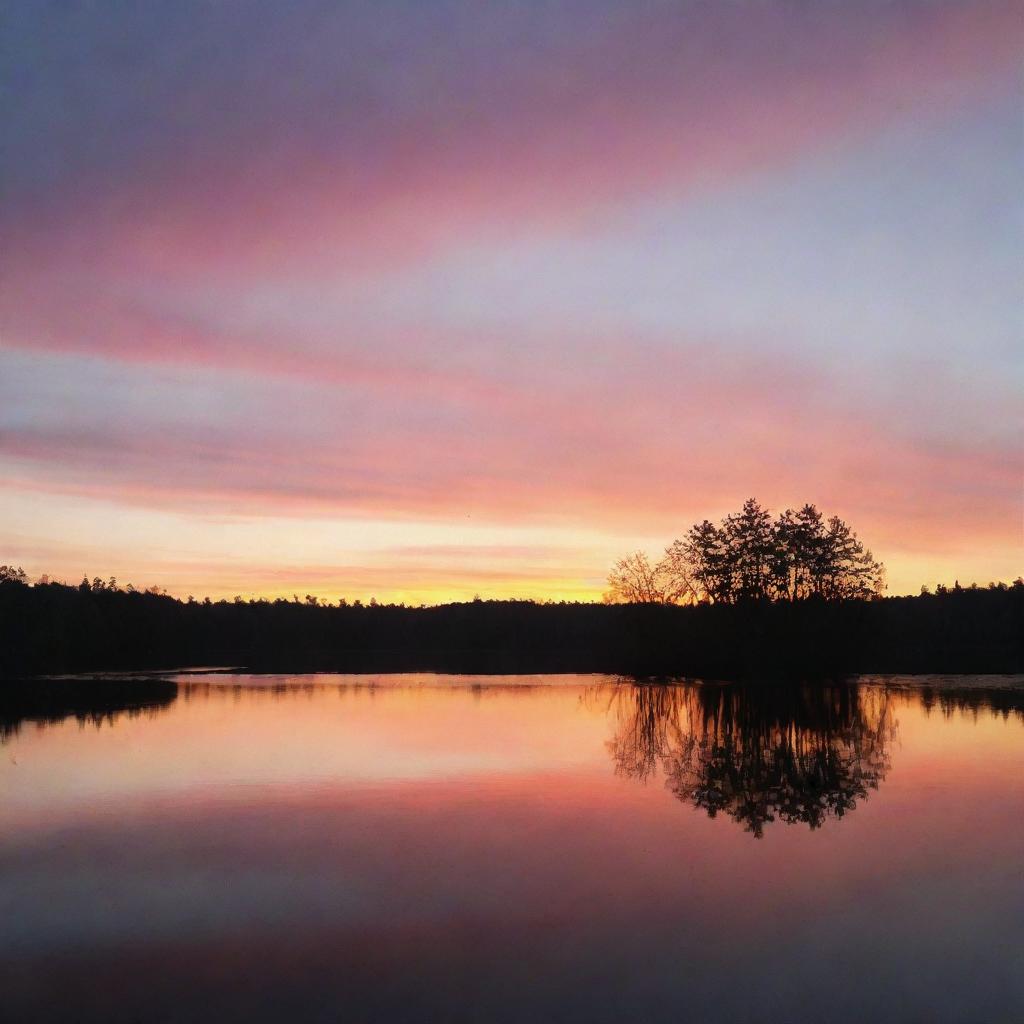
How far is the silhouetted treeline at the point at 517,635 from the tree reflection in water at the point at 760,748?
853 inches

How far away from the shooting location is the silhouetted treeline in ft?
253

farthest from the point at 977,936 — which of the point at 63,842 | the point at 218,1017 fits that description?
the point at 63,842

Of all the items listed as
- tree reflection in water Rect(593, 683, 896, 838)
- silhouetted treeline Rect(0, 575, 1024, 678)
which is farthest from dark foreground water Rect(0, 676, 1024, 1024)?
silhouetted treeline Rect(0, 575, 1024, 678)

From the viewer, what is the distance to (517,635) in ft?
486

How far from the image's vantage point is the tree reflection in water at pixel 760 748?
70.0 ft

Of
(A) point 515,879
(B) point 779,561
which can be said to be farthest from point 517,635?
(A) point 515,879

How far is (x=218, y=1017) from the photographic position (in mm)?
10133

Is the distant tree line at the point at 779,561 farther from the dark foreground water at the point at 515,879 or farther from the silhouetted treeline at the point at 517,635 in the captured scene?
the dark foreground water at the point at 515,879

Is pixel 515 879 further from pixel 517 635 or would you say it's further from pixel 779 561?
pixel 517 635

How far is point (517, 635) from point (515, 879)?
13363 cm

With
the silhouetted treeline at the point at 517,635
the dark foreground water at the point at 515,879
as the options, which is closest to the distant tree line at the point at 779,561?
the silhouetted treeline at the point at 517,635

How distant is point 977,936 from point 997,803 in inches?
374

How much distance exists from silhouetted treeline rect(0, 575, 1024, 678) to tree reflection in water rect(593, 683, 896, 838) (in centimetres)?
2166

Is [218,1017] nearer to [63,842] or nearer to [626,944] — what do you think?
[626,944]
